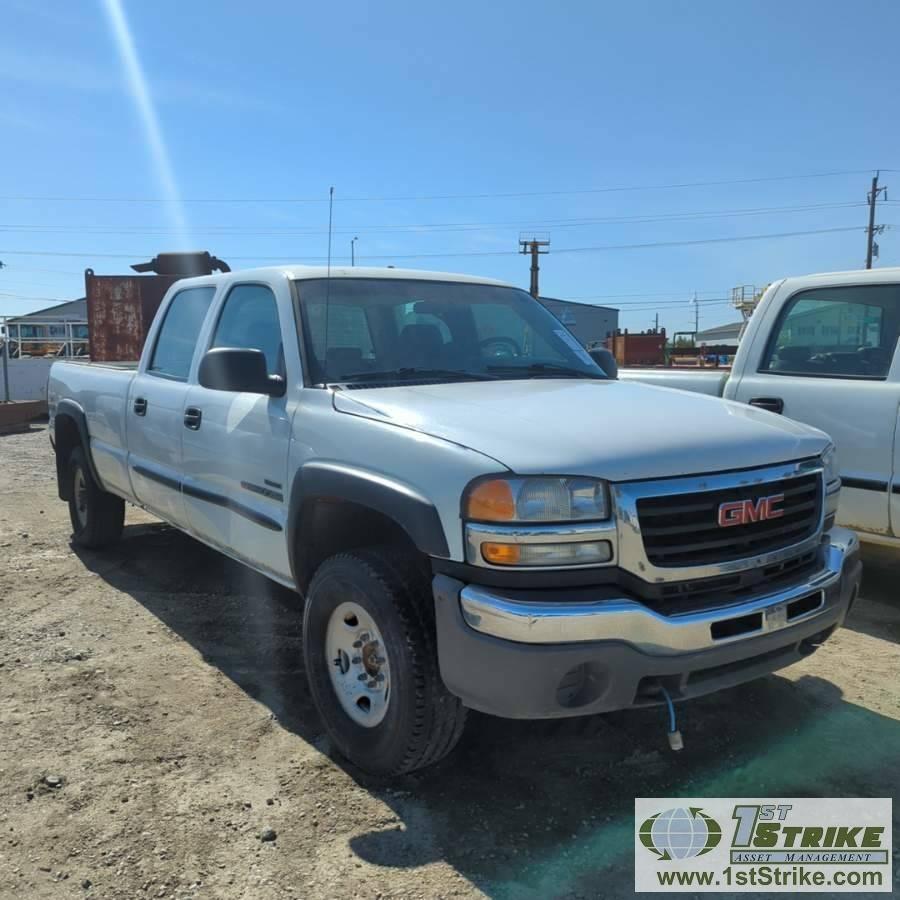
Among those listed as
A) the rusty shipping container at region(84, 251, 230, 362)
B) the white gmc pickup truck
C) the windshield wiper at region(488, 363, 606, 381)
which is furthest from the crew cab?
the rusty shipping container at region(84, 251, 230, 362)

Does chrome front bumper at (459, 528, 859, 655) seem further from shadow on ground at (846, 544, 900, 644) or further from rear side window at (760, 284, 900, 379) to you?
rear side window at (760, 284, 900, 379)

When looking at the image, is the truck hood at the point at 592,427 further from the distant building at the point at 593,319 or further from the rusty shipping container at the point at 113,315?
the distant building at the point at 593,319

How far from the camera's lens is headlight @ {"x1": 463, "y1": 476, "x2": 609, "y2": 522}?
2479 millimetres

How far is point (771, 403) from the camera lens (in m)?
4.98

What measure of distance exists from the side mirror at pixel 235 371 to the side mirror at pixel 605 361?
5.86 ft

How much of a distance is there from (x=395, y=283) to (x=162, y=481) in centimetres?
177

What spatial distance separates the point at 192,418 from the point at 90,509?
2.37 meters

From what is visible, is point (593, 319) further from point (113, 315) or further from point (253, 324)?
point (253, 324)

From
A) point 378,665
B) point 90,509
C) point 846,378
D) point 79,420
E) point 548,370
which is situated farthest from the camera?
point 90,509

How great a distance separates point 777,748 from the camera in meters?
3.27

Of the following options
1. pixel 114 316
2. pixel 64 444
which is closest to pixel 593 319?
pixel 114 316

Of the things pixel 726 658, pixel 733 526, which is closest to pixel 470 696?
pixel 726 658

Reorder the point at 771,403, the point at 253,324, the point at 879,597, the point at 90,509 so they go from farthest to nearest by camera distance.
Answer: the point at 90,509 < the point at 879,597 < the point at 771,403 < the point at 253,324
